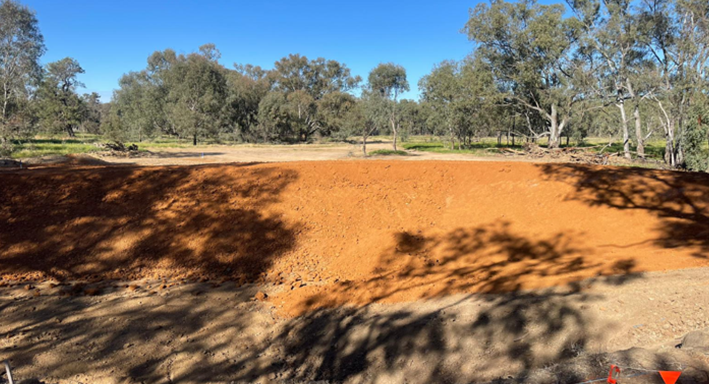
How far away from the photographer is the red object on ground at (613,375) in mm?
2555

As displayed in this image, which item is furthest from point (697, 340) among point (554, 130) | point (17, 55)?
point (17, 55)

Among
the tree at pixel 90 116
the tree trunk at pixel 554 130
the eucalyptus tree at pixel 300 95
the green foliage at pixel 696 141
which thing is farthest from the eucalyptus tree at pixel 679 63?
the tree at pixel 90 116

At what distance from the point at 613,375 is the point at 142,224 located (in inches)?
353

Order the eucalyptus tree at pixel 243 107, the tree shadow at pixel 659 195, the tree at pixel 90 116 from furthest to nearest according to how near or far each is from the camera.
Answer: the tree at pixel 90 116 < the eucalyptus tree at pixel 243 107 < the tree shadow at pixel 659 195

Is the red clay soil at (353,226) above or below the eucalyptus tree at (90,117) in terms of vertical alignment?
below

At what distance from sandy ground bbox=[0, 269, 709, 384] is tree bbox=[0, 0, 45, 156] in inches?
1110

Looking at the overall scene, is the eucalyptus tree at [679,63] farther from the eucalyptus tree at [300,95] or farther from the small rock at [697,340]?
the eucalyptus tree at [300,95]

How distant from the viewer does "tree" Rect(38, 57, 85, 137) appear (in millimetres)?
39625

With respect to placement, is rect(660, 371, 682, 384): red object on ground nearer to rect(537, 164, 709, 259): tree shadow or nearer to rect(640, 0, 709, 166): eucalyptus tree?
rect(537, 164, 709, 259): tree shadow

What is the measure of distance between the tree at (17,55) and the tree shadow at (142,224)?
22.9 metres

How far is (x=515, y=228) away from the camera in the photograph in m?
7.84

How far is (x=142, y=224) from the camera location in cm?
821

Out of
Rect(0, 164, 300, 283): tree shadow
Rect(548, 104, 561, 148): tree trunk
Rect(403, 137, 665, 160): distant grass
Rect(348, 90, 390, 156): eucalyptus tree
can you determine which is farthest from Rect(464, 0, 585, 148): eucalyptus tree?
Rect(0, 164, 300, 283): tree shadow

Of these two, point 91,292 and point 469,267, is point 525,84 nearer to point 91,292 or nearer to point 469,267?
point 469,267
